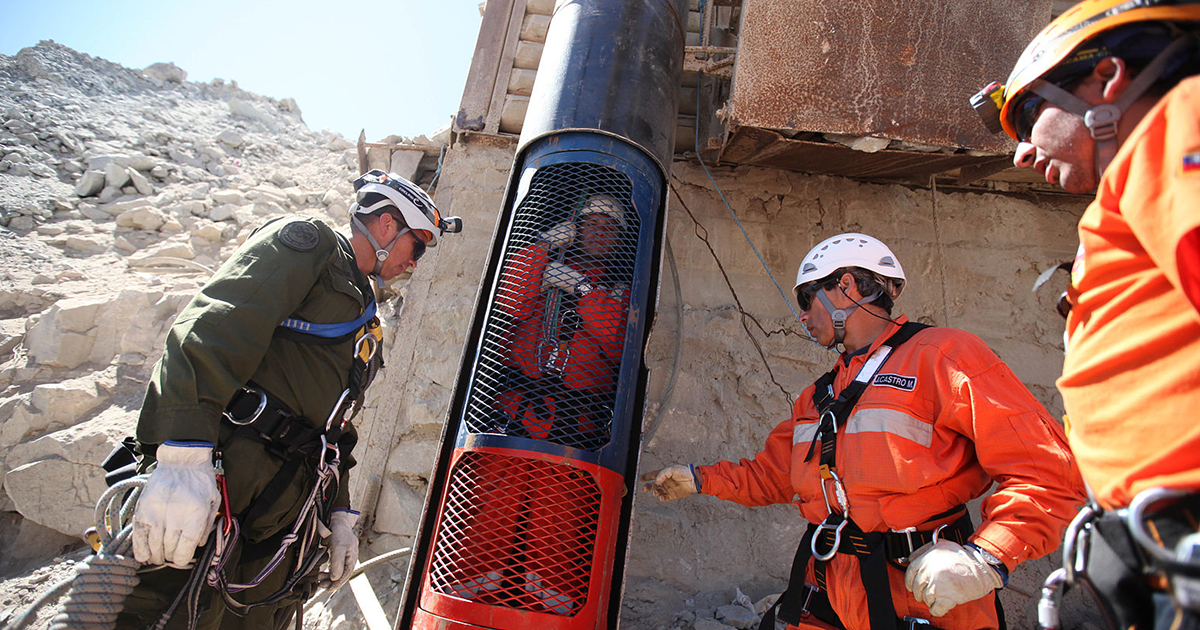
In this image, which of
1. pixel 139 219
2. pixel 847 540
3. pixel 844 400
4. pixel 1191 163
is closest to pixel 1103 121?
pixel 1191 163

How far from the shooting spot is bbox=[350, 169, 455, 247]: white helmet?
2629 millimetres

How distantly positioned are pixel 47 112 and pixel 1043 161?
34.8 feet

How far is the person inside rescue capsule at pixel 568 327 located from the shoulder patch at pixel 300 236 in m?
0.73

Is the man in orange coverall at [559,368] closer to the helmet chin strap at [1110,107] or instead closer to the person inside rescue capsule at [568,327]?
the person inside rescue capsule at [568,327]

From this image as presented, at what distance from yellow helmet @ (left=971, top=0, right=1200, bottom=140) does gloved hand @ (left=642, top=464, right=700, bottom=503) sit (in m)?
1.53

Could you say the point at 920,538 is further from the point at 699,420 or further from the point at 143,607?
the point at 143,607

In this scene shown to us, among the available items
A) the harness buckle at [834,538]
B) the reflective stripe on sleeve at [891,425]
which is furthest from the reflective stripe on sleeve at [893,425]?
the harness buckle at [834,538]

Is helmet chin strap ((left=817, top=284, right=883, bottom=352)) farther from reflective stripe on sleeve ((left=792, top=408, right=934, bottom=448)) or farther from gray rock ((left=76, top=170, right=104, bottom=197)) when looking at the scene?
gray rock ((left=76, top=170, right=104, bottom=197))

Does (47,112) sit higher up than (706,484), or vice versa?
(47,112)

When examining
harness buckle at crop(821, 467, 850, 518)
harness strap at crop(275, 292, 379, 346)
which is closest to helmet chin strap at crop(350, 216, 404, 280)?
harness strap at crop(275, 292, 379, 346)

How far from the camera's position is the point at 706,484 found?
2.40 m

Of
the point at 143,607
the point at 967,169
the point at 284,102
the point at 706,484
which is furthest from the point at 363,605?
the point at 284,102

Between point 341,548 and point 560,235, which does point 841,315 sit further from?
point 341,548

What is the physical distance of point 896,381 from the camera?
196 centimetres
